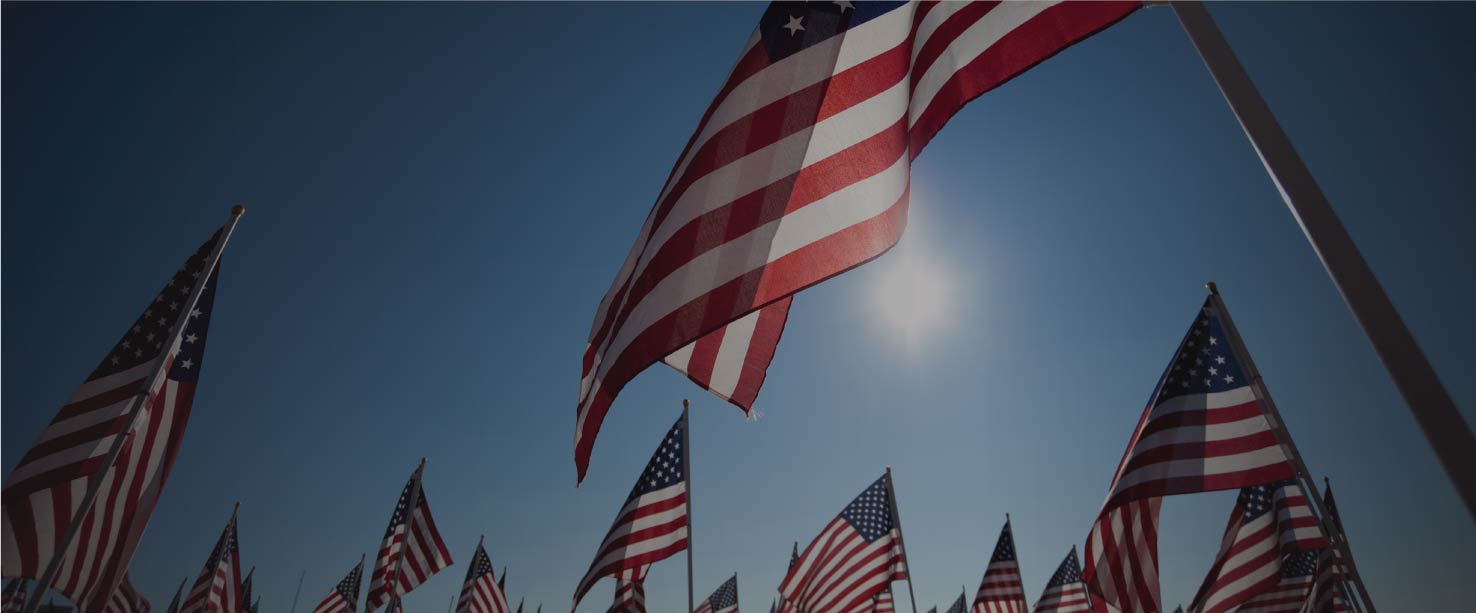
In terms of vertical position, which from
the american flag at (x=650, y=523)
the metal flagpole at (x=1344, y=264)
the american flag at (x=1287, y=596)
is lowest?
the american flag at (x=1287, y=596)

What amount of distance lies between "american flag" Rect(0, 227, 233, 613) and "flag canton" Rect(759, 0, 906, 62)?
7705mm

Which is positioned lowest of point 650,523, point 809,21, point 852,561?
point 852,561

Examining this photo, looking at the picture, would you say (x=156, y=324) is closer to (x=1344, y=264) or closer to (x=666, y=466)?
(x=666, y=466)

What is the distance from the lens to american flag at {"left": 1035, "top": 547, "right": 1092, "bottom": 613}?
23.9 metres

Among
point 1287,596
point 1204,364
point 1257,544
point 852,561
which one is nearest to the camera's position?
point 1204,364

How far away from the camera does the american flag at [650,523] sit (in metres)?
11.3

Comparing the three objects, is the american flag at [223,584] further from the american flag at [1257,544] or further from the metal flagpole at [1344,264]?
the metal flagpole at [1344,264]

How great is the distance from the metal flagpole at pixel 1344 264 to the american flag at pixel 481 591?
25.5 metres

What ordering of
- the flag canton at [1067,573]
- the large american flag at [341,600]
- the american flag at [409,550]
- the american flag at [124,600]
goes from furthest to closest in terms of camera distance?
the large american flag at [341,600], the flag canton at [1067,573], the american flag at [124,600], the american flag at [409,550]

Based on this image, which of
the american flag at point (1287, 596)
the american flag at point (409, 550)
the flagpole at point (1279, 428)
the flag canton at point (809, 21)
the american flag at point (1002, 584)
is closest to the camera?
the flag canton at point (809, 21)

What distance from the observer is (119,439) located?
709 centimetres

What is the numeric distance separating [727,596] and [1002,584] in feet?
58.7

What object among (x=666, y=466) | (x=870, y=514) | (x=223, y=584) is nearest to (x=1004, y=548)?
(x=870, y=514)

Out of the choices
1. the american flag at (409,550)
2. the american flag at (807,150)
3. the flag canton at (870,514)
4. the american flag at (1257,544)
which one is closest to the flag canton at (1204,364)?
the american flag at (1257,544)
